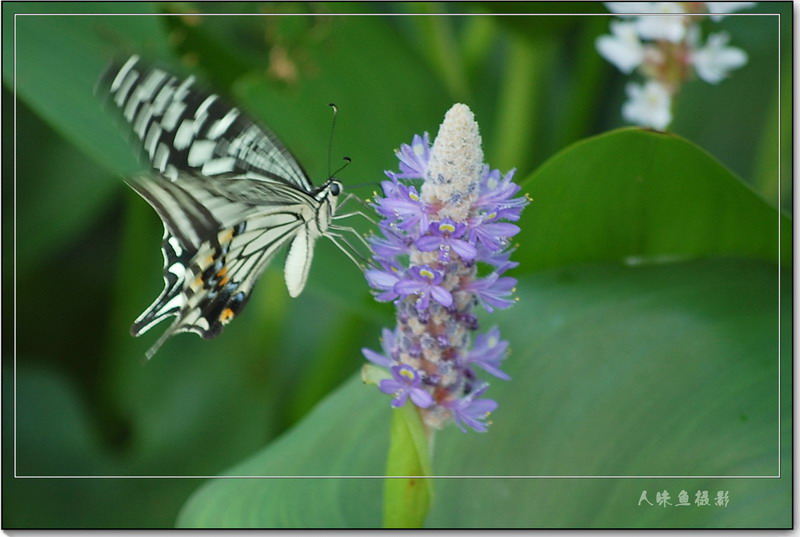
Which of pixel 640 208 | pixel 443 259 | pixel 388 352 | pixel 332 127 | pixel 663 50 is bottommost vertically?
pixel 388 352

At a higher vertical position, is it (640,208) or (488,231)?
(640,208)

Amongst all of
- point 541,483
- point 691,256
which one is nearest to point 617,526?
point 541,483

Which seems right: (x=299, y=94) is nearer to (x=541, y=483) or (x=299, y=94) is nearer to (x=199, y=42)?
(x=199, y=42)

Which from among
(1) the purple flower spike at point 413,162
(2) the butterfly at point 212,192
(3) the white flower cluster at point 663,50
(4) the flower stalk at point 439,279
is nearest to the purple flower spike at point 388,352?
(4) the flower stalk at point 439,279

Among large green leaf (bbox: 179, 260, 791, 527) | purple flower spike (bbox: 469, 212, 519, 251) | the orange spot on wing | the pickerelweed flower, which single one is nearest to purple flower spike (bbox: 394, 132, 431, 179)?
the pickerelweed flower

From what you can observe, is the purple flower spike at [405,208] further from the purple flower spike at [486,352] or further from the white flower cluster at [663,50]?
the white flower cluster at [663,50]

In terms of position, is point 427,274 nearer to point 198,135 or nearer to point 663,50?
point 198,135

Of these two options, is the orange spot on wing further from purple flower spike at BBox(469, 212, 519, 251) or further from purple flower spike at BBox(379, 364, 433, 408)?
purple flower spike at BBox(469, 212, 519, 251)

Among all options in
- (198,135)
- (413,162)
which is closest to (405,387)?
(413,162)
